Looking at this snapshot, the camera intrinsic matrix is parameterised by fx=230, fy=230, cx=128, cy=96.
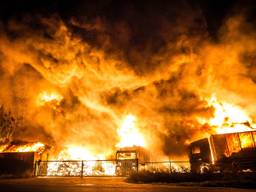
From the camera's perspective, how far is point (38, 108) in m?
29.0

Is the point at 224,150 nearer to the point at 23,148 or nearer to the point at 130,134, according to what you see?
the point at 130,134

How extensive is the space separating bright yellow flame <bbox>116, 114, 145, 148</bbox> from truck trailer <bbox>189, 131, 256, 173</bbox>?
587cm

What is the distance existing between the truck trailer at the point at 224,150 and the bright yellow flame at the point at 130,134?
5.87m

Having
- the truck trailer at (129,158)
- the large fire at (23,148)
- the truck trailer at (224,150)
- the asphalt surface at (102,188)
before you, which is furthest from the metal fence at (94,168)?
the asphalt surface at (102,188)

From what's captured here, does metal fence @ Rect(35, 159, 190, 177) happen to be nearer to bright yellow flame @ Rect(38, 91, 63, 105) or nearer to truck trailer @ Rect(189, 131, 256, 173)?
truck trailer @ Rect(189, 131, 256, 173)

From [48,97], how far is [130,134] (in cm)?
1198

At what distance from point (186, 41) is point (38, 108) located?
64.3 ft

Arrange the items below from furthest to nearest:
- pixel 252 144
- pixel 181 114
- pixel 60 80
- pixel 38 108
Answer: pixel 38 108
pixel 60 80
pixel 181 114
pixel 252 144

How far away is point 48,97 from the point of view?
1147 inches

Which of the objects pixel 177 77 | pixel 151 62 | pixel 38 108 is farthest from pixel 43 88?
pixel 177 77

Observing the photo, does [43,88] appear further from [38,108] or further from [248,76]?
[248,76]

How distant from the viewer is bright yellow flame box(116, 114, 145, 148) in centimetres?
2409

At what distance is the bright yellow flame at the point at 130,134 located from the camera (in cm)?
2409

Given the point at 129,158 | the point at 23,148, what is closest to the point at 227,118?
the point at 129,158
